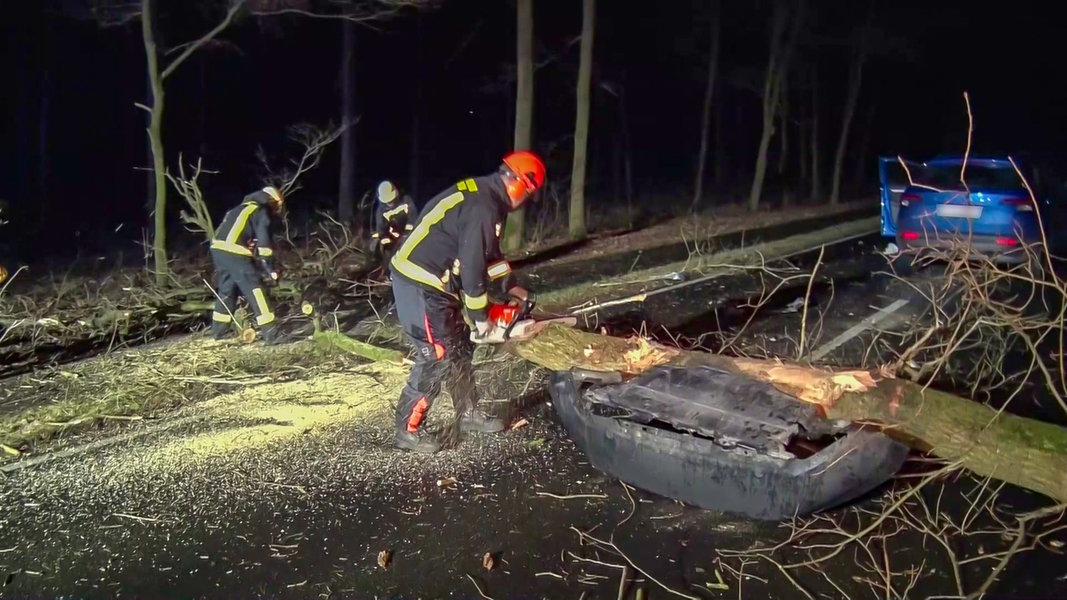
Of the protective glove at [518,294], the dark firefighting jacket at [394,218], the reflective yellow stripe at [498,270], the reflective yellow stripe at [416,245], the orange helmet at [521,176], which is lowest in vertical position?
the dark firefighting jacket at [394,218]

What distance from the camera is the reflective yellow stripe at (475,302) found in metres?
4.34

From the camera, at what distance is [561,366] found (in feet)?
16.1

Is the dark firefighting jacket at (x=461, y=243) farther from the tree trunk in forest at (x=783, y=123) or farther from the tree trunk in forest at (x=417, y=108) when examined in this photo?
the tree trunk in forest at (x=417, y=108)

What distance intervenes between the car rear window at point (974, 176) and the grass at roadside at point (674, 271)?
225cm

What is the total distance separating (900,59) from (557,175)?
12.0 metres

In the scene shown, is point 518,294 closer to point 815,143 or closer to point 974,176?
point 974,176

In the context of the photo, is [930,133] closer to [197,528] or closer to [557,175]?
[557,175]

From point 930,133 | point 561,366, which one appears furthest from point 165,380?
point 930,133

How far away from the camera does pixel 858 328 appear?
701 centimetres

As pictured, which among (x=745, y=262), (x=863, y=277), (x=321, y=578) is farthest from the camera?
(x=745, y=262)

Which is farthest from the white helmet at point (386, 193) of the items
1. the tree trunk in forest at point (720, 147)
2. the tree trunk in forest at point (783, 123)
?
the tree trunk in forest at point (720, 147)

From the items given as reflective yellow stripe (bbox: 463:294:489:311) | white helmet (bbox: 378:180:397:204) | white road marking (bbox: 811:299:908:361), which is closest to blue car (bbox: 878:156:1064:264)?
white road marking (bbox: 811:299:908:361)

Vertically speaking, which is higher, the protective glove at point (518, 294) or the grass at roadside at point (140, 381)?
the protective glove at point (518, 294)

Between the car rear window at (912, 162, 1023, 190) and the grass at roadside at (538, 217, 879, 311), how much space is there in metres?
2.25
